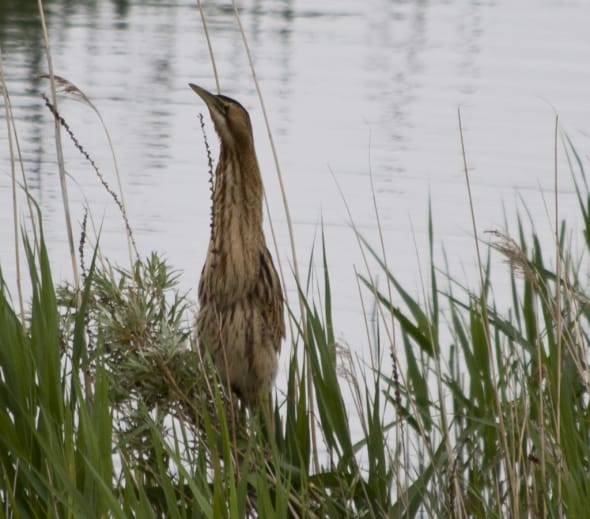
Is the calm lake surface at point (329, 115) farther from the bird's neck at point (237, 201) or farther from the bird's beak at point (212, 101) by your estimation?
the bird's beak at point (212, 101)

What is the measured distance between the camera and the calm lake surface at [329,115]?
21.0 ft

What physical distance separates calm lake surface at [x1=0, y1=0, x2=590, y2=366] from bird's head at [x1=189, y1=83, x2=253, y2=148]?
1.20 metres

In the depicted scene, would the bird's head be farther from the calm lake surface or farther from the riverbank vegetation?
the calm lake surface

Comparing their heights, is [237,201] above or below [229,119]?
below

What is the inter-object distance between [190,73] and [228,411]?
6.37 m

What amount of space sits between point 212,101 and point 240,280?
434 mm

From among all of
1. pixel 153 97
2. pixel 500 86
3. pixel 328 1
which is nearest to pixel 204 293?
pixel 153 97

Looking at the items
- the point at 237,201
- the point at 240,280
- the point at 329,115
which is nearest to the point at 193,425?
the point at 240,280

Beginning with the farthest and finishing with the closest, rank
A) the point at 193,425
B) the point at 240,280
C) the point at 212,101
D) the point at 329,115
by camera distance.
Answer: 1. the point at 329,115
2. the point at 240,280
3. the point at 212,101
4. the point at 193,425

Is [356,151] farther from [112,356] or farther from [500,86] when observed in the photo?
[112,356]

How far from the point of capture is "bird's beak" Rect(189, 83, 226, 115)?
3.38 m

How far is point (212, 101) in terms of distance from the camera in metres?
3.43

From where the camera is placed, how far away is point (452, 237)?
641 centimetres

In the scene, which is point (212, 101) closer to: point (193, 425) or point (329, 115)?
point (193, 425)
